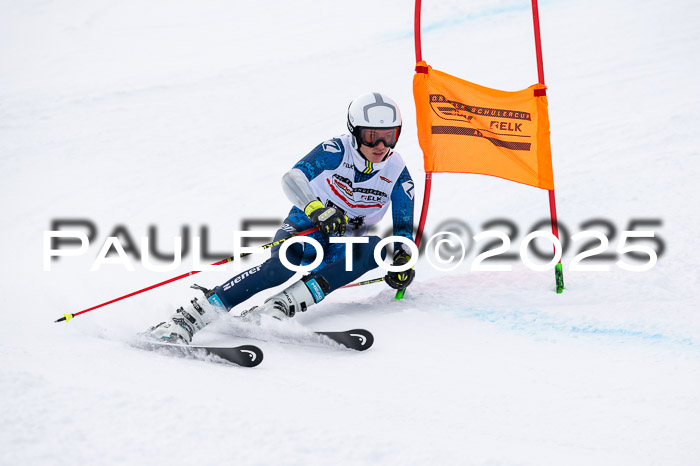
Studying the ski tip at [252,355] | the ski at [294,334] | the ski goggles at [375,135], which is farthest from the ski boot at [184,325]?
the ski goggles at [375,135]

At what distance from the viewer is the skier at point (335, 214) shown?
3.24 meters

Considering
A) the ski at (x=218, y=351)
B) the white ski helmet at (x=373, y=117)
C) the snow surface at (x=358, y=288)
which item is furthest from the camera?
the white ski helmet at (x=373, y=117)

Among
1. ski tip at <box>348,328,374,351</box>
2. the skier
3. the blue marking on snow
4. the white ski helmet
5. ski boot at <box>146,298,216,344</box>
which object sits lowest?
the blue marking on snow

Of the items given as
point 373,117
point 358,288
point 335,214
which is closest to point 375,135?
point 373,117

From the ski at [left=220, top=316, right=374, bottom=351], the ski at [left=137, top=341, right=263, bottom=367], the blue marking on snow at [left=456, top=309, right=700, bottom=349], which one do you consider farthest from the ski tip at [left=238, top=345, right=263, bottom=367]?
the blue marking on snow at [left=456, top=309, right=700, bottom=349]

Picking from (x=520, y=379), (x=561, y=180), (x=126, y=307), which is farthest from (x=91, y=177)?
(x=520, y=379)

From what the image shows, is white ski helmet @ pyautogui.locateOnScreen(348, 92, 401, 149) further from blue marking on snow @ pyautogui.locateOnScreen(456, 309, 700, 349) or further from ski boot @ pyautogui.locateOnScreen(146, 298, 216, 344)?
ski boot @ pyautogui.locateOnScreen(146, 298, 216, 344)

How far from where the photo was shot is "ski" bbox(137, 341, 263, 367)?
270 cm

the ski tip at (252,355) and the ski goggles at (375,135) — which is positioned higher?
the ski goggles at (375,135)

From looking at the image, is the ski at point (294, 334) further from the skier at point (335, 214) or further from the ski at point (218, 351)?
the ski at point (218, 351)

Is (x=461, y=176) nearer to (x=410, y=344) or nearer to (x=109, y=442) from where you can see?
(x=410, y=344)

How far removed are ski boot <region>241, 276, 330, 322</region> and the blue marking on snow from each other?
849 millimetres

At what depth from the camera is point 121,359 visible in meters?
2.61

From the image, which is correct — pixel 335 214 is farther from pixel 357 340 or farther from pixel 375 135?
pixel 357 340
